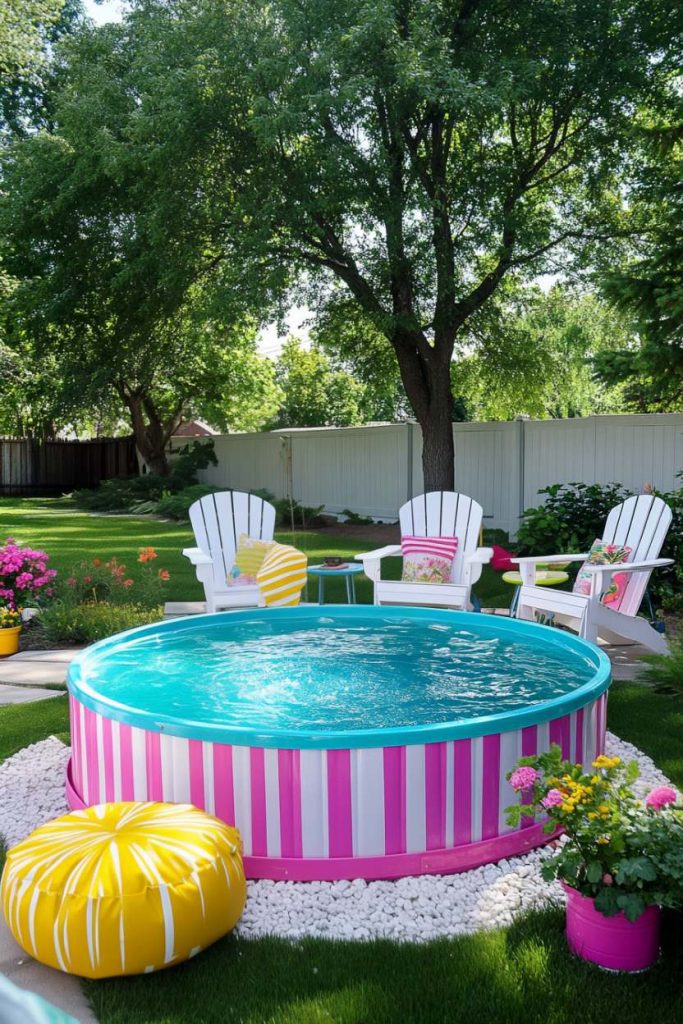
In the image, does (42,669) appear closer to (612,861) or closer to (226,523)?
(226,523)

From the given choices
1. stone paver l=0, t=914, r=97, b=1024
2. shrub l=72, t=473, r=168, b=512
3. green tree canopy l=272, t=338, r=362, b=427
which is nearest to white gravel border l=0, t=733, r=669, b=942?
stone paver l=0, t=914, r=97, b=1024

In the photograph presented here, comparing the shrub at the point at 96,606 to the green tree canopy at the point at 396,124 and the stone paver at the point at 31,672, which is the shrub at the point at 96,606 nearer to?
the stone paver at the point at 31,672

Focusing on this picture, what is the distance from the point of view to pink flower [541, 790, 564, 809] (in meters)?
2.25

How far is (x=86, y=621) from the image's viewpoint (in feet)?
19.8

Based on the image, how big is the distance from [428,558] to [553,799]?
4204 millimetres

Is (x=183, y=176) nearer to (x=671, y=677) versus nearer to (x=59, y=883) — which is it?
(x=671, y=677)

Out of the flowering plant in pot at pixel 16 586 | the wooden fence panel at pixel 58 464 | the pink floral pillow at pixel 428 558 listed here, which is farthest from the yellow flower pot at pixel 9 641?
the wooden fence panel at pixel 58 464

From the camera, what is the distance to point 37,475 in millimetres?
23859

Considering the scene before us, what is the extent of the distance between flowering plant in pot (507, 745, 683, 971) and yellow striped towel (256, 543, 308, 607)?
12.6ft

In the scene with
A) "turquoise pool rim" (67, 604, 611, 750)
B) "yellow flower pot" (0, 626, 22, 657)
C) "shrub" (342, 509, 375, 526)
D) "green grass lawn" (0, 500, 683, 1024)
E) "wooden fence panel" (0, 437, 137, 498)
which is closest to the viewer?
"green grass lawn" (0, 500, 683, 1024)

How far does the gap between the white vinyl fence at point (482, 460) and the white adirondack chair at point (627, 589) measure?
2953 millimetres

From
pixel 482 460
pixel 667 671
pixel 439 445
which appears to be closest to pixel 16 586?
pixel 667 671

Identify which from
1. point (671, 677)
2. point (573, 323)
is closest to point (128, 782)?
point (671, 677)

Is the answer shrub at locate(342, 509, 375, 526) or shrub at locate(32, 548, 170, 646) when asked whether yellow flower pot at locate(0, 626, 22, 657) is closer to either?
shrub at locate(32, 548, 170, 646)
